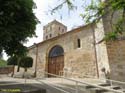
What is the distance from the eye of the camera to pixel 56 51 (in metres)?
20.2

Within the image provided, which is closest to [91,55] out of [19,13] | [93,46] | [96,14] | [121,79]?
[93,46]

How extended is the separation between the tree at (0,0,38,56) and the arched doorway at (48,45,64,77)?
28.3 feet

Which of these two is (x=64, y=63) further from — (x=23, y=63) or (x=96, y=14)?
(x=96, y=14)

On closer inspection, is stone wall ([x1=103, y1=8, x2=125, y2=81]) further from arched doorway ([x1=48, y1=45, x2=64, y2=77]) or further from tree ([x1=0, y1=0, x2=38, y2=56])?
arched doorway ([x1=48, y1=45, x2=64, y2=77])

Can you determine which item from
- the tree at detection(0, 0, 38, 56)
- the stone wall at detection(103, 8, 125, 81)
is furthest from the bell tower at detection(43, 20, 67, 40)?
the tree at detection(0, 0, 38, 56)

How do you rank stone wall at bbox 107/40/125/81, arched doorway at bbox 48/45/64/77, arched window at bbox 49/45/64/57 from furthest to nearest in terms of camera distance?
arched window at bbox 49/45/64/57
arched doorway at bbox 48/45/64/77
stone wall at bbox 107/40/125/81

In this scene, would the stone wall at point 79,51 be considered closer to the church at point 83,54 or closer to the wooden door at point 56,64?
the church at point 83,54

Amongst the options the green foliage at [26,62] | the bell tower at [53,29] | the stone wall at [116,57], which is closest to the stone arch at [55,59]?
the green foliage at [26,62]

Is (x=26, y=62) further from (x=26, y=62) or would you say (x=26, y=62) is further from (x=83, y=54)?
(x=83, y=54)

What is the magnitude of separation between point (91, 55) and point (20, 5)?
7993 millimetres

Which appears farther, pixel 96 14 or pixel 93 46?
pixel 93 46

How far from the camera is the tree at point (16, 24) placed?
907cm

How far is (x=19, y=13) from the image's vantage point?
10086mm

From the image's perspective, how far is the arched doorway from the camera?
19.1 m
